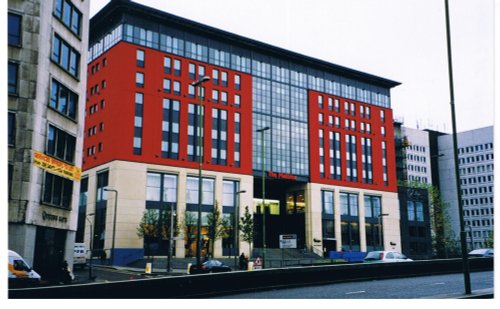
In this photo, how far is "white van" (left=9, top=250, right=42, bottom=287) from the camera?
2150 cm

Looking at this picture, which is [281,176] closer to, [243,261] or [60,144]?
[243,261]

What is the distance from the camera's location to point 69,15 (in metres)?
32.5

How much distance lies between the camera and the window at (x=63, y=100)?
30.1 metres

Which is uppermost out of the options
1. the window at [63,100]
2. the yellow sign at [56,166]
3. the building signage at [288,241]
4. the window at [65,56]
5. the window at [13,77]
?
the window at [65,56]

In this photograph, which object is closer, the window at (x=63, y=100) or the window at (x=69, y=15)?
the window at (x=63, y=100)

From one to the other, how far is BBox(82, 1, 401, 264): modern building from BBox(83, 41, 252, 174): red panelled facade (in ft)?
0.46

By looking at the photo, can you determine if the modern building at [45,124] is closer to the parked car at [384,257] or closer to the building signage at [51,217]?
the building signage at [51,217]

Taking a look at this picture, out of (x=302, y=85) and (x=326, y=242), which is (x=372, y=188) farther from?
(x=302, y=85)

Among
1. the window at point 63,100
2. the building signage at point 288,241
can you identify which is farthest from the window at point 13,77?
the building signage at point 288,241

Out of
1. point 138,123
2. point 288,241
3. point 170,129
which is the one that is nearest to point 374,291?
point 288,241

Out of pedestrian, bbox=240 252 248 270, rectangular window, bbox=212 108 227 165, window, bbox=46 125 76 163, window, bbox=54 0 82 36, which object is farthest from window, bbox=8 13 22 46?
rectangular window, bbox=212 108 227 165

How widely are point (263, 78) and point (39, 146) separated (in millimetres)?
53480

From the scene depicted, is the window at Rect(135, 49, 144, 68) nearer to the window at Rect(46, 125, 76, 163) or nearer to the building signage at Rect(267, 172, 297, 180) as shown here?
the building signage at Rect(267, 172, 297, 180)

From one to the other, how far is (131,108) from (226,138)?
1434 centimetres
